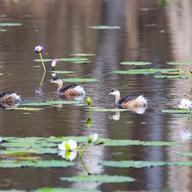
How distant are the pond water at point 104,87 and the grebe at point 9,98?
256 mm

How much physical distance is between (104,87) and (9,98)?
6.58ft

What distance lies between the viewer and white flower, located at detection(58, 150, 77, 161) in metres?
9.12

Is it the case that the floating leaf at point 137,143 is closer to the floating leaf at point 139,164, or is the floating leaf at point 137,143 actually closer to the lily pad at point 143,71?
the floating leaf at point 139,164

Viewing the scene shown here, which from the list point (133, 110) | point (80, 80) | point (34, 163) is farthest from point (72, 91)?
point (34, 163)

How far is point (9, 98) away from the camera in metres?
12.9

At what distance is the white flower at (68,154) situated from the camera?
29.9ft

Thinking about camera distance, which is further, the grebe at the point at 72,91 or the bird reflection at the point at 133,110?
the grebe at the point at 72,91

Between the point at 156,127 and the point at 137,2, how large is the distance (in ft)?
89.9

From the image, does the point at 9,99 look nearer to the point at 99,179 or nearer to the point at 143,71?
the point at 143,71

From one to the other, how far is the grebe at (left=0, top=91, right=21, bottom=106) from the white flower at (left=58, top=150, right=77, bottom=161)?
143 inches

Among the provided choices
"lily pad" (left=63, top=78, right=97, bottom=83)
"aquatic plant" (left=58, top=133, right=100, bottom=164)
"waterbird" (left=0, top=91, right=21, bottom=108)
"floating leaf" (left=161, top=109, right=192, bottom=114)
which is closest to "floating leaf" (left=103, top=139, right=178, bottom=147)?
"aquatic plant" (left=58, top=133, right=100, bottom=164)

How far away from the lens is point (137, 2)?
3809 centimetres

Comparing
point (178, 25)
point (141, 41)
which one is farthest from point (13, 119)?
point (178, 25)

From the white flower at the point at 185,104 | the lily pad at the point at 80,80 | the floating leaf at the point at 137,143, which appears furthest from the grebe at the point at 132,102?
the floating leaf at the point at 137,143
